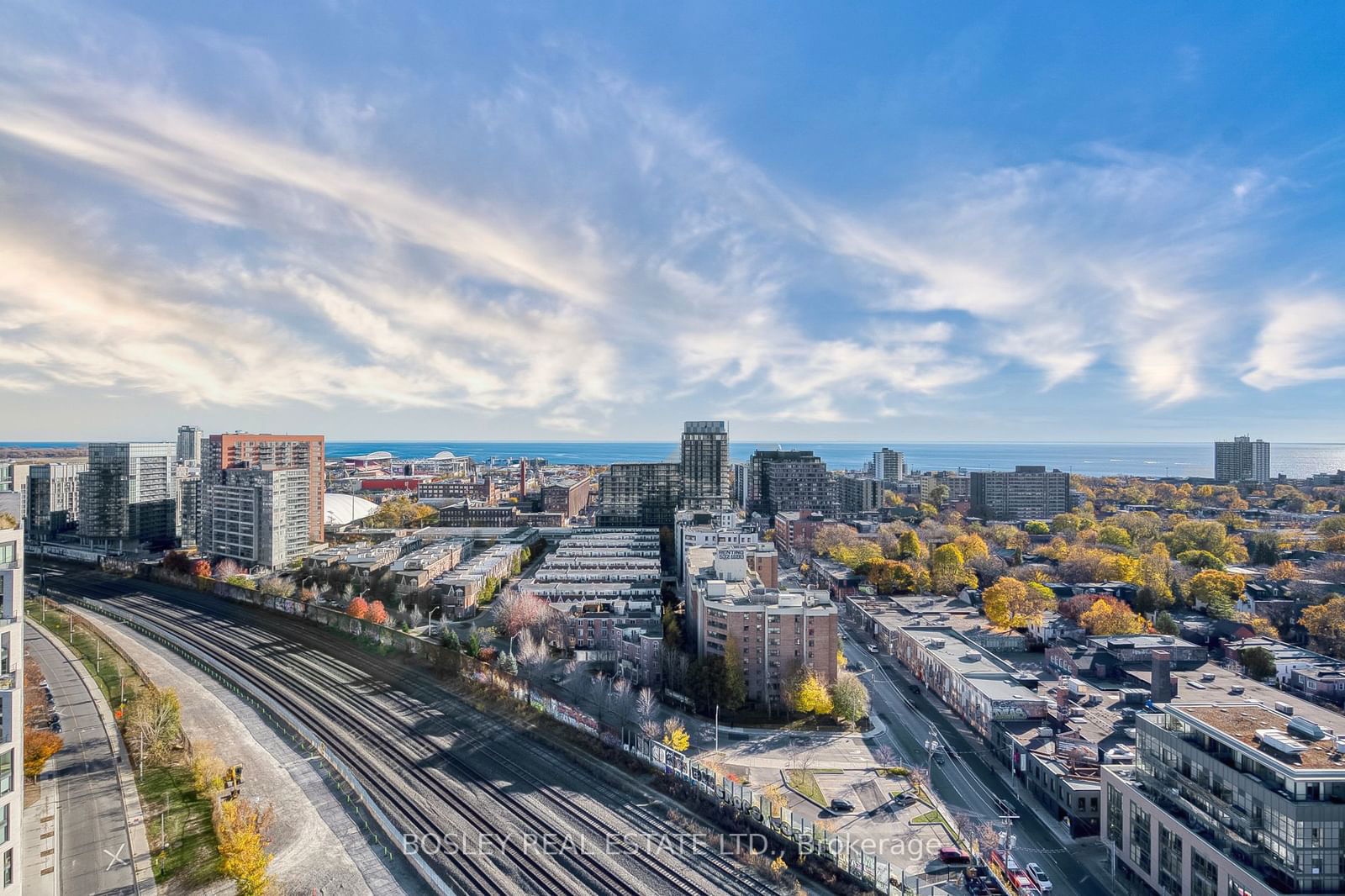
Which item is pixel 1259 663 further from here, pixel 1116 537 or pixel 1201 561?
pixel 1116 537

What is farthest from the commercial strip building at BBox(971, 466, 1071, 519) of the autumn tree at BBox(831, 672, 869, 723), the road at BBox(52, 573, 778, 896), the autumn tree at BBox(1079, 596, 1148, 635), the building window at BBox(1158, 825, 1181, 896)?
the road at BBox(52, 573, 778, 896)

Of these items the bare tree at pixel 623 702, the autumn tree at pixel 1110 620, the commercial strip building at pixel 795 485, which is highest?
the commercial strip building at pixel 795 485

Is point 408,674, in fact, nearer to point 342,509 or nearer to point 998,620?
point 998,620

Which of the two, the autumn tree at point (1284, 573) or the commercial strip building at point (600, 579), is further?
the autumn tree at point (1284, 573)

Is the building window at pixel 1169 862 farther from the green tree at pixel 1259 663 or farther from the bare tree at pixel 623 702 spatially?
the green tree at pixel 1259 663

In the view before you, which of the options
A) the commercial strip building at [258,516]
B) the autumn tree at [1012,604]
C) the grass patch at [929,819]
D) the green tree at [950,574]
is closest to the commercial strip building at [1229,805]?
the grass patch at [929,819]

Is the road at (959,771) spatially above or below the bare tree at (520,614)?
below

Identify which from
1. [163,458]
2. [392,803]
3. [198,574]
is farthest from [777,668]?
[163,458]
